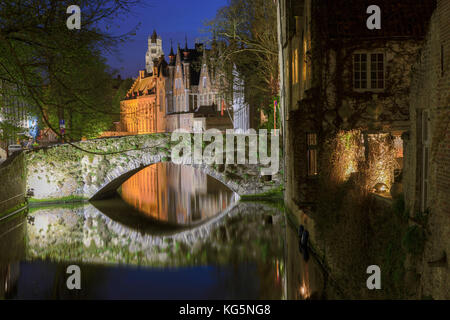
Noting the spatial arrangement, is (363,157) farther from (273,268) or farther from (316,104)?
(273,268)

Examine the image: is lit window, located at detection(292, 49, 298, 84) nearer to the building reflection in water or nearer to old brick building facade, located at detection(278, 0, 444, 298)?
old brick building facade, located at detection(278, 0, 444, 298)

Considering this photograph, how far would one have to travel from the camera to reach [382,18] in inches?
539

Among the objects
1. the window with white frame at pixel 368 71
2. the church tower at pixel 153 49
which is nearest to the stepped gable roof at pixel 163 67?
the church tower at pixel 153 49

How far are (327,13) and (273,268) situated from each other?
6.63 meters

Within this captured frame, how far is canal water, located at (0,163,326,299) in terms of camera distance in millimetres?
11344

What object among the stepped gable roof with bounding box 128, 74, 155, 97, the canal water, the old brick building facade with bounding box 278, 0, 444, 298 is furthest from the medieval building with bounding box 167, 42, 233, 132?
the old brick building facade with bounding box 278, 0, 444, 298

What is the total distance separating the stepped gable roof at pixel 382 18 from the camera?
534 inches

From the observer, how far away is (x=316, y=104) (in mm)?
13773

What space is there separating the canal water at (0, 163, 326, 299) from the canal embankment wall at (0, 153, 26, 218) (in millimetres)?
633

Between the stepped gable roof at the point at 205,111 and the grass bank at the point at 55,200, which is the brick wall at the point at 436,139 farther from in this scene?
the stepped gable roof at the point at 205,111

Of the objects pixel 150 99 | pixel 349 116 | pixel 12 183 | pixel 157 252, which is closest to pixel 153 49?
pixel 150 99

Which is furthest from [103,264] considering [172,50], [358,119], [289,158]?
[172,50]

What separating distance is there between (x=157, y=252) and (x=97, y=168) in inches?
337
